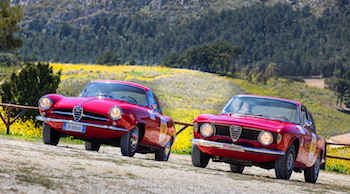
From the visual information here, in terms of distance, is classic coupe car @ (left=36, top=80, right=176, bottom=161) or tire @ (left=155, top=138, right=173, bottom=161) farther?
tire @ (left=155, top=138, right=173, bottom=161)

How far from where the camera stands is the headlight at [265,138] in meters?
7.91

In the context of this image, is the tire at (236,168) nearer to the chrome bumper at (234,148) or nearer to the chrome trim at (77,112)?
the chrome bumper at (234,148)

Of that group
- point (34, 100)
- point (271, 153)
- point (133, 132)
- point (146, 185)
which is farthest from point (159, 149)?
point (34, 100)

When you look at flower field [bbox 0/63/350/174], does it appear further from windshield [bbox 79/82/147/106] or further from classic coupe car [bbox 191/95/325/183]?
classic coupe car [bbox 191/95/325/183]

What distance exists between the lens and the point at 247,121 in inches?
325

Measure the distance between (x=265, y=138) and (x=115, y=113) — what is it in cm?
275

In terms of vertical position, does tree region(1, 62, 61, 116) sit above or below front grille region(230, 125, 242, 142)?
below

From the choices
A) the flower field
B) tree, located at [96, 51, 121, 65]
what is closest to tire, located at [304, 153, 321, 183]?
the flower field

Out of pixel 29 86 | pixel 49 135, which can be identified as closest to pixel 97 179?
pixel 49 135

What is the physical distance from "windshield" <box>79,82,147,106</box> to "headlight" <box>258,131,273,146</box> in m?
2.93

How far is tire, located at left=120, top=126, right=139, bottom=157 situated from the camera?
834 centimetres

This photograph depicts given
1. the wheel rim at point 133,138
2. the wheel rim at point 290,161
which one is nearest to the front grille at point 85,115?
the wheel rim at point 133,138

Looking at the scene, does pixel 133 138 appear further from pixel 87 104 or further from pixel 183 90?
pixel 183 90

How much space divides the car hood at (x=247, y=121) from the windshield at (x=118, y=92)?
1822 mm
